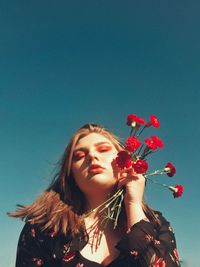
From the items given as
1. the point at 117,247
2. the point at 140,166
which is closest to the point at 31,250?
the point at 117,247

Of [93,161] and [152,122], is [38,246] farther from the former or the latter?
[152,122]

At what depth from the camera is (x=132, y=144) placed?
228 inches

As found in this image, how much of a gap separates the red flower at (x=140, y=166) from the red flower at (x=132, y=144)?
0.20 meters

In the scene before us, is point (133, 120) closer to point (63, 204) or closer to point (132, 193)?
point (132, 193)

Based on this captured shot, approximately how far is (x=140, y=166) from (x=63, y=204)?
1244 millimetres

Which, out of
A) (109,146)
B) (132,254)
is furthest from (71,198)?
(132,254)

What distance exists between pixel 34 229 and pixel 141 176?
1487 millimetres

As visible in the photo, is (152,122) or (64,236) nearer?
(64,236)

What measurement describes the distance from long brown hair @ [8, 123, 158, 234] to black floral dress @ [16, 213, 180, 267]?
0.13 metres

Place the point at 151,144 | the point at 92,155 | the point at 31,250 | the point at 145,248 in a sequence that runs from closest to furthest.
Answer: the point at 145,248 → the point at 31,250 → the point at 92,155 → the point at 151,144

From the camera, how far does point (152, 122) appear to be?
6156 millimetres

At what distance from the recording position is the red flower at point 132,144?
19.0 feet

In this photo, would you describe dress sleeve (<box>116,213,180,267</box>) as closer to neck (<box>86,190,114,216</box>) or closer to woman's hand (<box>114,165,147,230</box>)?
woman's hand (<box>114,165,147,230</box>)

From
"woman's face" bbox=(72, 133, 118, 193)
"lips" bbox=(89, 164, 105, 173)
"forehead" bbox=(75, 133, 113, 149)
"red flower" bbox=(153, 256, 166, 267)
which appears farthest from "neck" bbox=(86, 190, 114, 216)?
"red flower" bbox=(153, 256, 166, 267)
